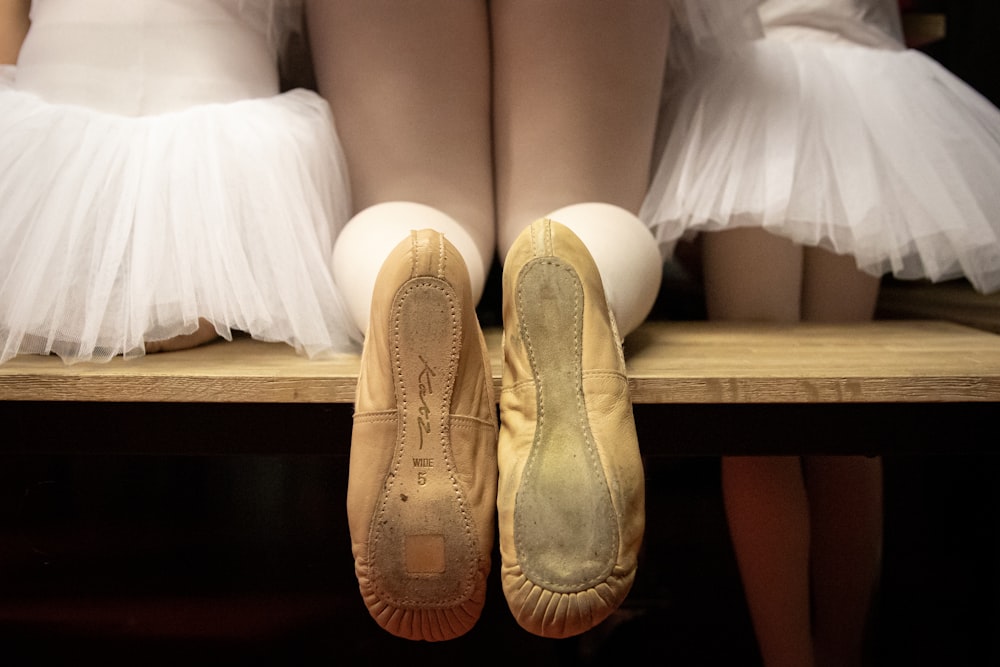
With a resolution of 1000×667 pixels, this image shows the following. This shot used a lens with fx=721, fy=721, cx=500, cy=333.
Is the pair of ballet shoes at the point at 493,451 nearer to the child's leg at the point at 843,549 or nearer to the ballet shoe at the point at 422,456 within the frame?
the ballet shoe at the point at 422,456

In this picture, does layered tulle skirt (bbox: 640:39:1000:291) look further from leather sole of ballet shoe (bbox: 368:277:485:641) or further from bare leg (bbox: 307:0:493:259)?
leather sole of ballet shoe (bbox: 368:277:485:641)

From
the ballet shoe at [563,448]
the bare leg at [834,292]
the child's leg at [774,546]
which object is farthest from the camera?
the bare leg at [834,292]

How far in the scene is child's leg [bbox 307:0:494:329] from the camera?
1.97 feet

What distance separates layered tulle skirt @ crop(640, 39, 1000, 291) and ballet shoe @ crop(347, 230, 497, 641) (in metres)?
0.31

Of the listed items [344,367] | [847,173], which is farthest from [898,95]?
[344,367]

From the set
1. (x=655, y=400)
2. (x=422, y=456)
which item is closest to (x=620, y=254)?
(x=655, y=400)

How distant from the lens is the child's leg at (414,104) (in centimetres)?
60

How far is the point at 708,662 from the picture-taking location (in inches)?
31.3

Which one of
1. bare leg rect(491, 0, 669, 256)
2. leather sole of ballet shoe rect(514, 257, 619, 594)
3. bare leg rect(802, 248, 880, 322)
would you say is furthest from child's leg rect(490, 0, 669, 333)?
bare leg rect(802, 248, 880, 322)

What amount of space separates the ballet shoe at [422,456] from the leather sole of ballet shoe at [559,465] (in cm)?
4

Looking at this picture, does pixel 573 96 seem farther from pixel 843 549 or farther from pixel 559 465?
pixel 843 549

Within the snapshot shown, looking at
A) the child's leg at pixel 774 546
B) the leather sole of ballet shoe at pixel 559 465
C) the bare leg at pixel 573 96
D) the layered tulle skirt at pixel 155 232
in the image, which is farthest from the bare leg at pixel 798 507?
the layered tulle skirt at pixel 155 232

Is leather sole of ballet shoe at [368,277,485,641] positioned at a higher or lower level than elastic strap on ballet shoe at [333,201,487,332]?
lower

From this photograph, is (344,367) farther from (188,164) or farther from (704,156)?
(704,156)
